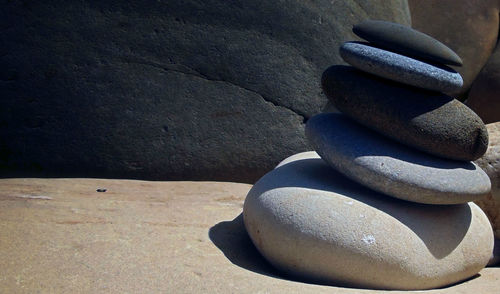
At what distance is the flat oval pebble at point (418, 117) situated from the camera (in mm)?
3115

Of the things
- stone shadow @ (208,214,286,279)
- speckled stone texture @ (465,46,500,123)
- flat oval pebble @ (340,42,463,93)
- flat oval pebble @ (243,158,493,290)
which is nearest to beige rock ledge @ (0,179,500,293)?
stone shadow @ (208,214,286,279)

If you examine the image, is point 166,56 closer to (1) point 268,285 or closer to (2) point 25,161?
(2) point 25,161

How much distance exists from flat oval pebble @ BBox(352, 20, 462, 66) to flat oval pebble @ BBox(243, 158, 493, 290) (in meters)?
0.70

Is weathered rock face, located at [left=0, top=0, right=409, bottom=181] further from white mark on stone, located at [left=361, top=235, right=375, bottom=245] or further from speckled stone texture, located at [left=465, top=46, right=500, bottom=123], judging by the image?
speckled stone texture, located at [left=465, top=46, right=500, bottom=123]

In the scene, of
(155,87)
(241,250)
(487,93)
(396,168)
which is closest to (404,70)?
(396,168)

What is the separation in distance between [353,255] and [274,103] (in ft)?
6.42

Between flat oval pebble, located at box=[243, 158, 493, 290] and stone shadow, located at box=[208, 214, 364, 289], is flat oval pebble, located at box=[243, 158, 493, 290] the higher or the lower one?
the higher one

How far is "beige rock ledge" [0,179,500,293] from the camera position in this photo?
97.7 inches

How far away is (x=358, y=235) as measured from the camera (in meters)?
2.85

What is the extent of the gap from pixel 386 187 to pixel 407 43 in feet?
2.28

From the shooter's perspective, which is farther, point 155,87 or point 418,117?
point 155,87

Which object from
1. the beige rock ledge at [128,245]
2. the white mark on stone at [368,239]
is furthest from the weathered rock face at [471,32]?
the white mark on stone at [368,239]

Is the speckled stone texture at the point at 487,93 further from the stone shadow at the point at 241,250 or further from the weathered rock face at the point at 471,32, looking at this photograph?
the stone shadow at the point at 241,250

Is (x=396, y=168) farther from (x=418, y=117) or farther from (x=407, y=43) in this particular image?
(x=407, y=43)
